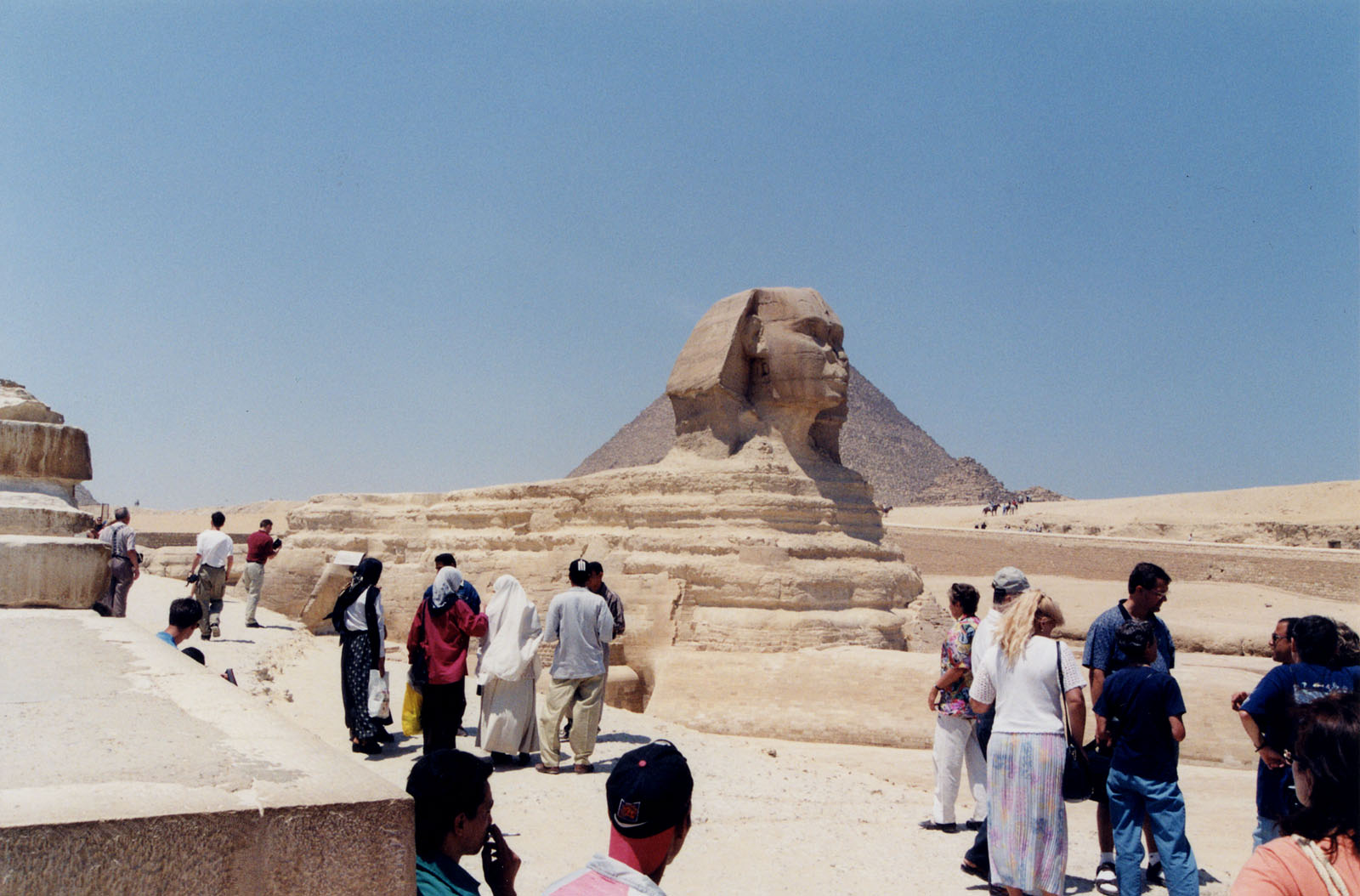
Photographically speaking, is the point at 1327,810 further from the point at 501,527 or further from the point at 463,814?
the point at 501,527

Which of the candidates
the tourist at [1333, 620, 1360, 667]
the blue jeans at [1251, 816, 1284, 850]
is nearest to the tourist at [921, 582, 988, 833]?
the blue jeans at [1251, 816, 1284, 850]

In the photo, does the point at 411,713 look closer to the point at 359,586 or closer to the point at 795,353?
the point at 359,586

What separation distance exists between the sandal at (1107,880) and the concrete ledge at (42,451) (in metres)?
5.34

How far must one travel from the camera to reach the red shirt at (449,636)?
5883mm

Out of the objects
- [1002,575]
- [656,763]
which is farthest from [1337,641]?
[656,763]

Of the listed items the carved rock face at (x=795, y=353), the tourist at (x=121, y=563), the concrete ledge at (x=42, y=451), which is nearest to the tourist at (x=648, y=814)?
the concrete ledge at (x=42, y=451)

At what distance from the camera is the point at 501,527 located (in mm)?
11961

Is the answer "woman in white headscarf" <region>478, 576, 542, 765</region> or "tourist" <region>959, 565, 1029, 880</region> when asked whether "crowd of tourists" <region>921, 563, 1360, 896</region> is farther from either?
"woman in white headscarf" <region>478, 576, 542, 765</region>

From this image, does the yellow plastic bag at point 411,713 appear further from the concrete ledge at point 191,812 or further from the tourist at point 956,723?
the concrete ledge at point 191,812

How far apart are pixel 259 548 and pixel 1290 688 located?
11.1 meters

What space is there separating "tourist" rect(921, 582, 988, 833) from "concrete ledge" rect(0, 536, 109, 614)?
416 cm

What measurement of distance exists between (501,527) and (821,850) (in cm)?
776

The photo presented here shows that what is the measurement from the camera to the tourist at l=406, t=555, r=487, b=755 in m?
5.90

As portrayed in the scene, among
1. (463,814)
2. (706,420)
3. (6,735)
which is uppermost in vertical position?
(706,420)
